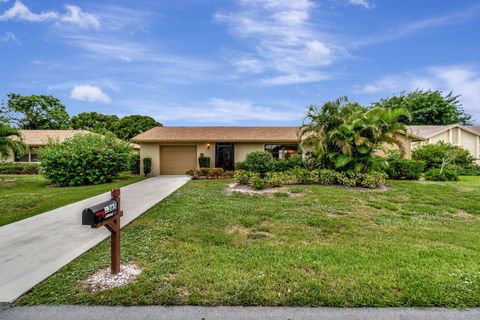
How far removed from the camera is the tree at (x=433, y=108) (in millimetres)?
31328

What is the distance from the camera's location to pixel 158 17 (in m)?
10.7

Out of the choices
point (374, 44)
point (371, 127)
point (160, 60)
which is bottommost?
point (371, 127)

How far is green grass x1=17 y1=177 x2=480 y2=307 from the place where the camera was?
2717 millimetres

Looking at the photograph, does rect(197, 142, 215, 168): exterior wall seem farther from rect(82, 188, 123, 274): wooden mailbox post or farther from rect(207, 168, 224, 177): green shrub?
rect(82, 188, 123, 274): wooden mailbox post

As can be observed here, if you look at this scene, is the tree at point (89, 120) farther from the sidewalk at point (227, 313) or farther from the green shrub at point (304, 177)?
the sidewalk at point (227, 313)

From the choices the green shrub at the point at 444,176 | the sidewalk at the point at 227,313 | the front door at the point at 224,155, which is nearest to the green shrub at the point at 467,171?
the green shrub at the point at 444,176

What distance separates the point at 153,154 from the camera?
17.2m

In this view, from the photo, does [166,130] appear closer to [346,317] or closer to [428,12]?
[428,12]

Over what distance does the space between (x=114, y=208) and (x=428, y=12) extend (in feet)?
46.2

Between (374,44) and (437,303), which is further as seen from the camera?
(374,44)

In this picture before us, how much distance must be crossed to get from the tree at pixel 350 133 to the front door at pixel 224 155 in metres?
6.52

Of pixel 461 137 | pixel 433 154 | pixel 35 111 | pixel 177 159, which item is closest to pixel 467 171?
pixel 433 154

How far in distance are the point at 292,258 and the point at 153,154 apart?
15.2 m

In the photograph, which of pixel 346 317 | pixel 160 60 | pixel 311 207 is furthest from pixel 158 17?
pixel 346 317
